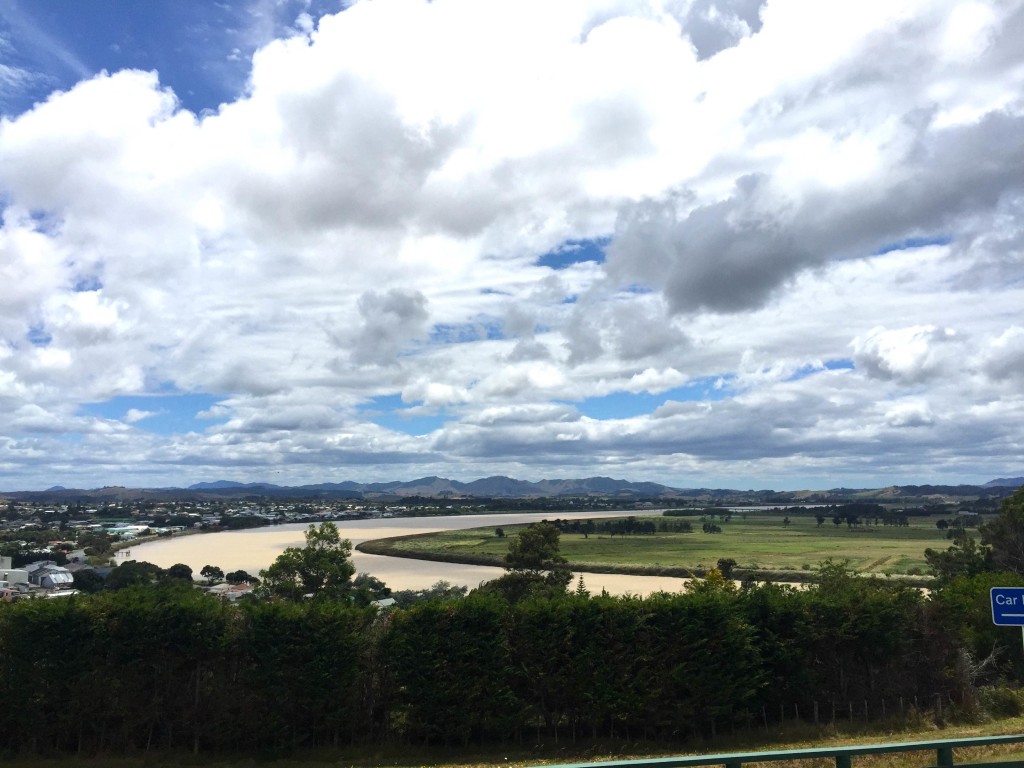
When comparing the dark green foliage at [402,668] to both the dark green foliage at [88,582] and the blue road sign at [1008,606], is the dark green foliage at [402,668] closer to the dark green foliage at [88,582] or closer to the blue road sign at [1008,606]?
the blue road sign at [1008,606]

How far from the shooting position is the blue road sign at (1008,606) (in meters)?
10.2

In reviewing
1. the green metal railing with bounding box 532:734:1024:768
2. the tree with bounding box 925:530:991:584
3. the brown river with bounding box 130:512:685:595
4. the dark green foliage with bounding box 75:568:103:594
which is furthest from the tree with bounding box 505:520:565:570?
the green metal railing with bounding box 532:734:1024:768

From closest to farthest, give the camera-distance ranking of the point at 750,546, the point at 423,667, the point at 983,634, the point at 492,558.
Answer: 1. the point at 423,667
2. the point at 983,634
3. the point at 492,558
4. the point at 750,546

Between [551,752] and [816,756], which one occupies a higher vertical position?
[816,756]

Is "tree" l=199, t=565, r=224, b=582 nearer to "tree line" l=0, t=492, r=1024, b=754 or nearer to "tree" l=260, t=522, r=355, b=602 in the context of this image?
"tree" l=260, t=522, r=355, b=602

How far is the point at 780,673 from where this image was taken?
1686 centimetres

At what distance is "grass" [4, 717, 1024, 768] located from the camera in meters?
14.2

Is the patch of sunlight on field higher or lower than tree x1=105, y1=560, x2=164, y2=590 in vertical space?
lower

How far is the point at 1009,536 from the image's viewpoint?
41500mm

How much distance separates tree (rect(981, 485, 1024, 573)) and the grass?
2847cm

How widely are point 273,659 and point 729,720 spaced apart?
9539mm

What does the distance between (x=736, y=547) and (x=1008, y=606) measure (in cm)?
8795

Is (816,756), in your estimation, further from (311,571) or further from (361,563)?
(361,563)

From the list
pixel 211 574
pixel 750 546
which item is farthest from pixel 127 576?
pixel 750 546
